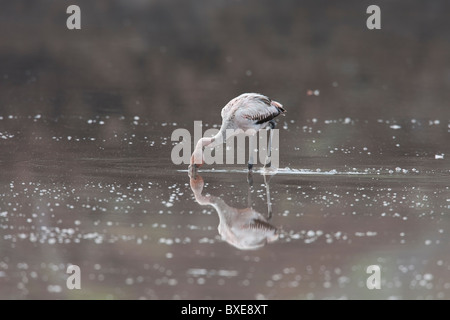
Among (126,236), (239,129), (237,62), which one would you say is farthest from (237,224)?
(237,62)

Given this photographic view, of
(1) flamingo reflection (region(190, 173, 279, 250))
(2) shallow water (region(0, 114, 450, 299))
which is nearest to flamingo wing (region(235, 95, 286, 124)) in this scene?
(2) shallow water (region(0, 114, 450, 299))

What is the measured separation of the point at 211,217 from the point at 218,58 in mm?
11591

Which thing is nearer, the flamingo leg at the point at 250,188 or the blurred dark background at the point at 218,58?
the flamingo leg at the point at 250,188

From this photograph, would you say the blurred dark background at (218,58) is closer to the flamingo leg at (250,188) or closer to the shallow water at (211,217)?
the shallow water at (211,217)

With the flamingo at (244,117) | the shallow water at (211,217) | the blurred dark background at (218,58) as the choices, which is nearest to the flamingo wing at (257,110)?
the flamingo at (244,117)

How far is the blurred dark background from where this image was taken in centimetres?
1627

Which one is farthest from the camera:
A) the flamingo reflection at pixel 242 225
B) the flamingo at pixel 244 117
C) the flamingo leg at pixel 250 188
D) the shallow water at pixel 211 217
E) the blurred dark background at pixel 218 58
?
the blurred dark background at pixel 218 58

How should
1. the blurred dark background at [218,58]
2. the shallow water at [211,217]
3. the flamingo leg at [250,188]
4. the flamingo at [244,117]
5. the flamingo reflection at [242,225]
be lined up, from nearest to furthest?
1. the shallow water at [211,217]
2. the flamingo reflection at [242,225]
3. the flamingo leg at [250,188]
4. the flamingo at [244,117]
5. the blurred dark background at [218,58]

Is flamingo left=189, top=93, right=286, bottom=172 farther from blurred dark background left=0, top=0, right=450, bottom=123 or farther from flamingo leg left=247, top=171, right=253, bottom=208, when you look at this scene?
blurred dark background left=0, top=0, right=450, bottom=123

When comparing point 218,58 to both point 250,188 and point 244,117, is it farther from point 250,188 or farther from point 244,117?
point 250,188

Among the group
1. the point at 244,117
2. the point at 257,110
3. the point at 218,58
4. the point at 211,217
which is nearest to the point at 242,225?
the point at 211,217

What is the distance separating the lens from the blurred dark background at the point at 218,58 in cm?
1627

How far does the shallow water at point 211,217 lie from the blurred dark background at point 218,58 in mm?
2397
